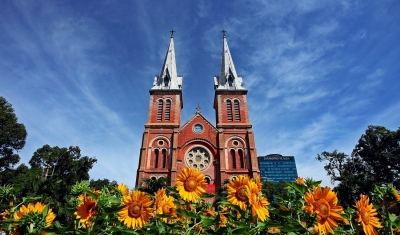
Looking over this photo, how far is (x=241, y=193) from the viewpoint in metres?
2.05

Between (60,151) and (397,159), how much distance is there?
40.3m

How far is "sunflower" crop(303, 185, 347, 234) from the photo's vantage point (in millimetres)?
1630

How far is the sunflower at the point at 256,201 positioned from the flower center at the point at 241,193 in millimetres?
69

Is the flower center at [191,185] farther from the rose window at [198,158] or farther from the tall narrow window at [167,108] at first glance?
the tall narrow window at [167,108]

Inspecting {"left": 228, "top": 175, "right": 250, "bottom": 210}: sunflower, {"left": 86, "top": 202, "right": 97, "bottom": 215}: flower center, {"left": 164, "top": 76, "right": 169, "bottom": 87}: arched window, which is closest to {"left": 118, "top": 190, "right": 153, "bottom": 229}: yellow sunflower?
{"left": 86, "top": 202, "right": 97, "bottom": 215}: flower center

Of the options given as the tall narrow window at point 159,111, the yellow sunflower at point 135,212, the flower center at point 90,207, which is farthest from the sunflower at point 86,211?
the tall narrow window at point 159,111

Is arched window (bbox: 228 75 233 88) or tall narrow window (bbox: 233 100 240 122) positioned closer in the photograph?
tall narrow window (bbox: 233 100 240 122)

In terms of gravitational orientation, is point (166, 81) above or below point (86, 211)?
above

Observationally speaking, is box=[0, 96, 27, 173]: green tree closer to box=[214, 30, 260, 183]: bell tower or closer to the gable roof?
the gable roof

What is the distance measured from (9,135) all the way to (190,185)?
1058 inches

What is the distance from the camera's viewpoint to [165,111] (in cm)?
2562

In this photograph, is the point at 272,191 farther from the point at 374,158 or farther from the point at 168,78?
the point at 168,78

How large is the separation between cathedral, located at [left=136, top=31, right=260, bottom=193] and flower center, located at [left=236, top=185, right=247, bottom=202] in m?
18.5

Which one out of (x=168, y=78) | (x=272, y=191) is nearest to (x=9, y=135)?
(x=168, y=78)
